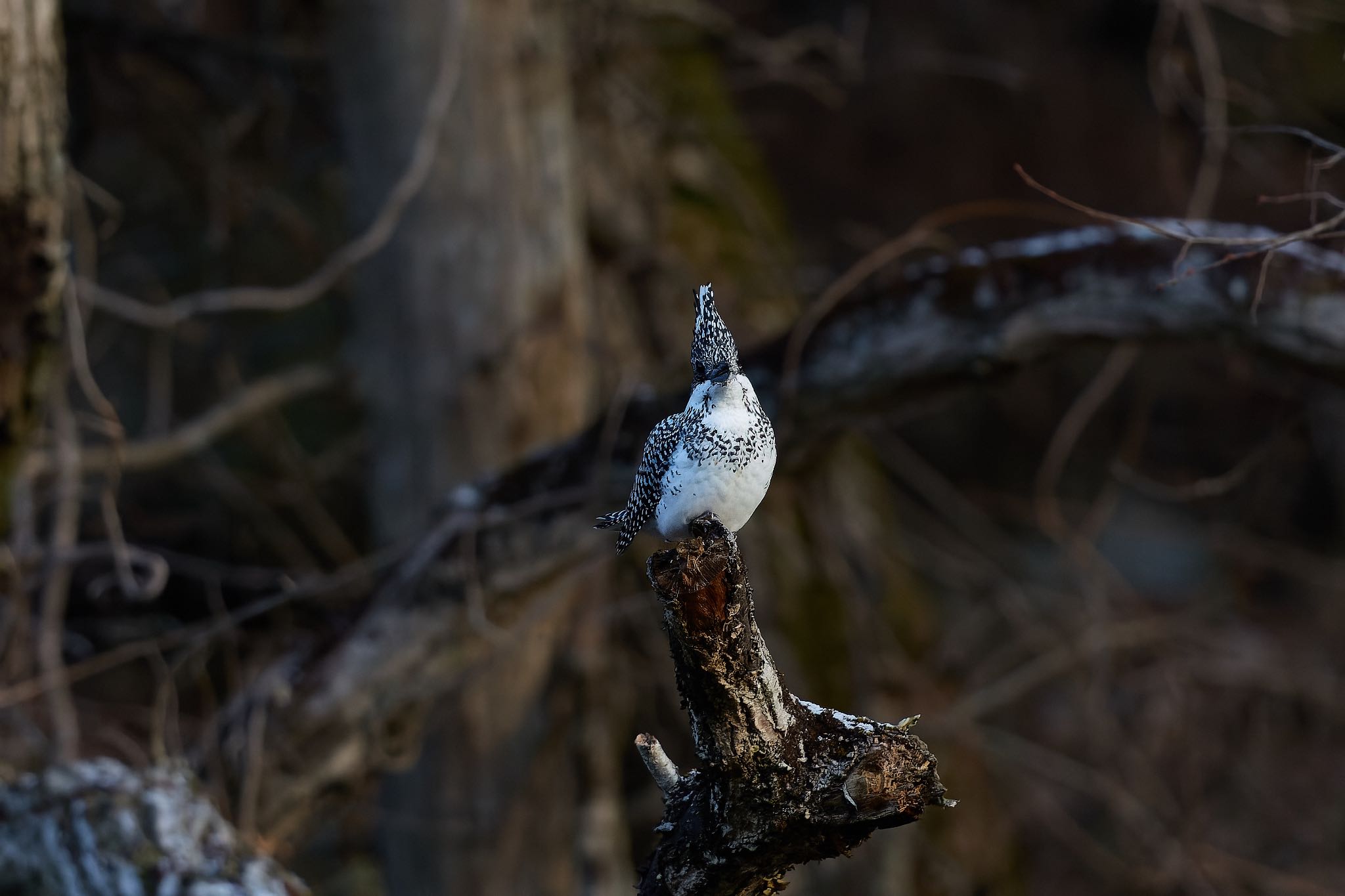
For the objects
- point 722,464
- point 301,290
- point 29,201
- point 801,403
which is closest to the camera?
point 722,464

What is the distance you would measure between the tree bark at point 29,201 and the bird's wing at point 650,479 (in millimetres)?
1608

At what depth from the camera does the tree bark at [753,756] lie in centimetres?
181

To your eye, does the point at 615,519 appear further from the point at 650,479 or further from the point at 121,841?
the point at 121,841

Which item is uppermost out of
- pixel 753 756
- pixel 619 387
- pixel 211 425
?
pixel 211 425

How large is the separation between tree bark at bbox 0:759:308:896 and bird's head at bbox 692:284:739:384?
1.38 meters

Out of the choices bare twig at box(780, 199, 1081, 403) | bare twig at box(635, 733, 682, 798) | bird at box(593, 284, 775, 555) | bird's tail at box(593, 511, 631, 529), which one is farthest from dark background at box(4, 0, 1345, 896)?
bare twig at box(635, 733, 682, 798)

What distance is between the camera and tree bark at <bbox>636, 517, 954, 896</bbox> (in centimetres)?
181

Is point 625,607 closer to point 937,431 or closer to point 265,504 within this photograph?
point 265,504

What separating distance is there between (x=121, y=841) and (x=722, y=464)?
5.03 feet

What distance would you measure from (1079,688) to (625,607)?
2819 mm

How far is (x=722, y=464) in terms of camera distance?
6.74 feet

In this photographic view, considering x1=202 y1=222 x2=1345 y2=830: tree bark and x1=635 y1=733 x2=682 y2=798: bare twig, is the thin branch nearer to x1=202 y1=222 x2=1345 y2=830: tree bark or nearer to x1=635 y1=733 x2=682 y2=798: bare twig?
x1=202 y1=222 x2=1345 y2=830: tree bark

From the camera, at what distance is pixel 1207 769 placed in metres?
7.72

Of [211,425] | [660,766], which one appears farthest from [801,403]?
[211,425]
